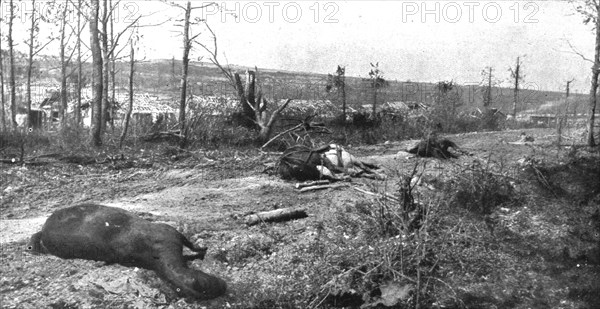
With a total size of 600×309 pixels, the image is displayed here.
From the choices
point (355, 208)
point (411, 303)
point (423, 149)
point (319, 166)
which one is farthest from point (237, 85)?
point (411, 303)

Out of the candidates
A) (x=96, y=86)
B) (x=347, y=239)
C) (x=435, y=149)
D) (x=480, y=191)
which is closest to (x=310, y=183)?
(x=347, y=239)

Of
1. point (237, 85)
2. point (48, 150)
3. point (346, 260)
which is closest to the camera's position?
point (346, 260)

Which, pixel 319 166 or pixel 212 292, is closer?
pixel 212 292

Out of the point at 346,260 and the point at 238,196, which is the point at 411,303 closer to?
the point at 346,260

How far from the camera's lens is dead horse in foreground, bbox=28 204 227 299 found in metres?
4.49

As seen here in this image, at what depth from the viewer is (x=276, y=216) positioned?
6492mm

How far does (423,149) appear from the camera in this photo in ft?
35.0

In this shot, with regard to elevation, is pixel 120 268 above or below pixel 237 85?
below

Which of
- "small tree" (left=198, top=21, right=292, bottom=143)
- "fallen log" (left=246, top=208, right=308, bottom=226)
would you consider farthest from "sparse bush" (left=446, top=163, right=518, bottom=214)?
"small tree" (left=198, top=21, right=292, bottom=143)

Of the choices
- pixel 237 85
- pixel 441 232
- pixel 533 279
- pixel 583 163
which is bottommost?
pixel 533 279

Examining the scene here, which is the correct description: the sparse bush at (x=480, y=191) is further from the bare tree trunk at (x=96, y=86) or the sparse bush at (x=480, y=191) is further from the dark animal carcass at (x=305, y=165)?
the bare tree trunk at (x=96, y=86)

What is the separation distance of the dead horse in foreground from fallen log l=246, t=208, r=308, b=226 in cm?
146

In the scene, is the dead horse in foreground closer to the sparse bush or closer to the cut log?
the cut log

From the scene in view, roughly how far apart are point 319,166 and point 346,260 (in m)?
3.30
